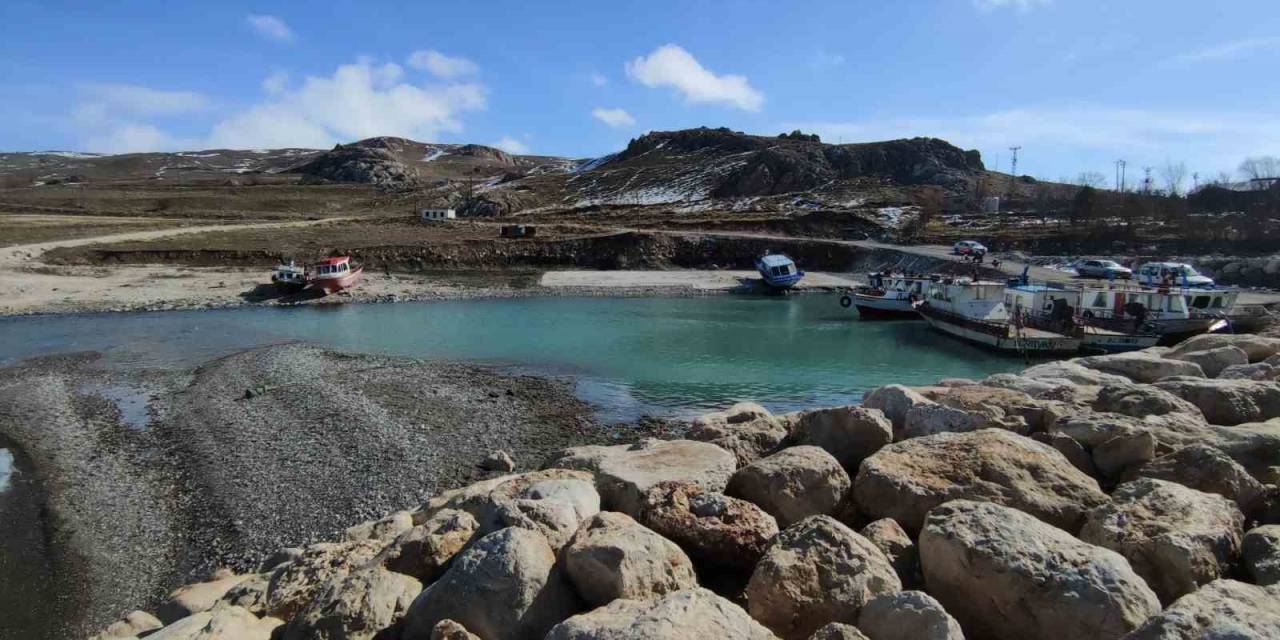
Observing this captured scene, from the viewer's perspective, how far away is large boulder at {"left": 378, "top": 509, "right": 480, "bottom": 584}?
21.4ft

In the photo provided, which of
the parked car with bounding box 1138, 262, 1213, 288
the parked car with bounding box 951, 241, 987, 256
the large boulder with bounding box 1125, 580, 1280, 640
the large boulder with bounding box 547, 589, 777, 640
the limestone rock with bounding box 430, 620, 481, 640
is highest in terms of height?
the parked car with bounding box 951, 241, 987, 256

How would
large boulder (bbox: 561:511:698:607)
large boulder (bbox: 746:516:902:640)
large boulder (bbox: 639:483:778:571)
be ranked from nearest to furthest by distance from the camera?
large boulder (bbox: 746:516:902:640)
large boulder (bbox: 561:511:698:607)
large boulder (bbox: 639:483:778:571)

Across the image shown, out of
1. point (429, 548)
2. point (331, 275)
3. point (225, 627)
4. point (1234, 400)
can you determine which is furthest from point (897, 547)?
point (331, 275)

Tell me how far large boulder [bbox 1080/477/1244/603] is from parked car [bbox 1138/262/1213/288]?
1706 inches

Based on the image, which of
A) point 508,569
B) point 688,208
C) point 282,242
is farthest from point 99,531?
point 688,208

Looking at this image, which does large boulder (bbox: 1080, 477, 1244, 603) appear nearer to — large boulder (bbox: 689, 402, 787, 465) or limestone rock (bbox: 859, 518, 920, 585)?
limestone rock (bbox: 859, 518, 920, 585)

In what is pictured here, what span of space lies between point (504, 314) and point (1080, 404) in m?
37.1

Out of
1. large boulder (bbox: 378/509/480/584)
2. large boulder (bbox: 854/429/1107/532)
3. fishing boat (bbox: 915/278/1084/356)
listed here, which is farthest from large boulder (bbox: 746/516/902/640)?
fishing boat (bbox: 915/278/1084/356)

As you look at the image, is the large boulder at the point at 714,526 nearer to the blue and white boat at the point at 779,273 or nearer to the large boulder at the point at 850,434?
the large boulder at the point at 850,434

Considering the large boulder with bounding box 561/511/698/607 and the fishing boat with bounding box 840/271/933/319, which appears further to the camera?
the fishing boat with bounding box 840/271/933/319

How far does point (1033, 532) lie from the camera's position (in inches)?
219

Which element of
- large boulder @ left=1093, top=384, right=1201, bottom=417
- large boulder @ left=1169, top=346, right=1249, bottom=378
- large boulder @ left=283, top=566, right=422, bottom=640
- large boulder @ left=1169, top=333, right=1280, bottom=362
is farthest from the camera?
large boulder @ left=1169, top=333, right=1280, bottom=362

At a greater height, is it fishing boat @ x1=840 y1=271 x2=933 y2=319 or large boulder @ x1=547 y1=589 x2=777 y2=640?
large boulder @ x1=547 y1=589 x2=777 y2=640

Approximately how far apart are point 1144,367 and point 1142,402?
25.6 feet
